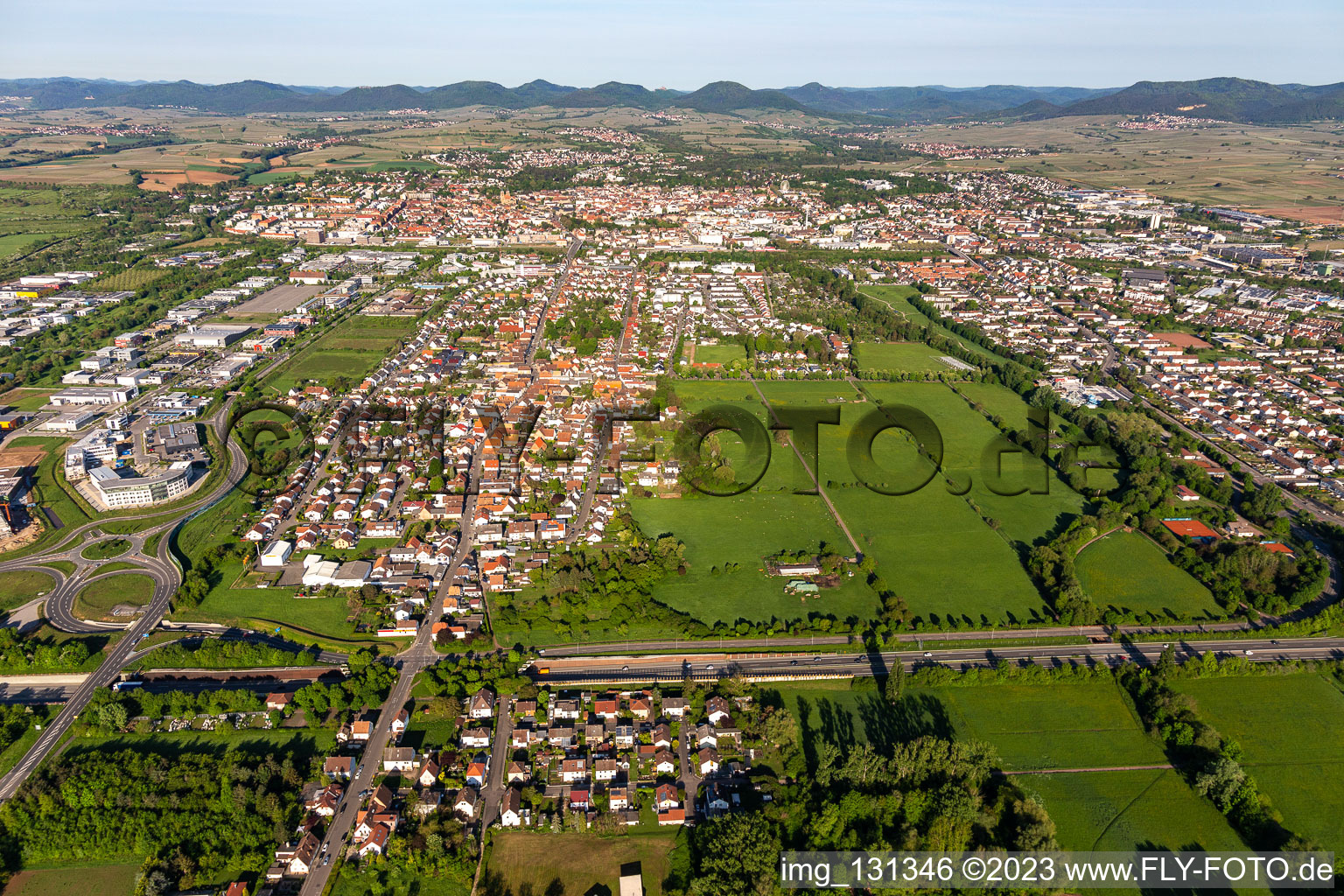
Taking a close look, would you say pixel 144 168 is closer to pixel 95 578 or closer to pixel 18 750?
pixel 95 578

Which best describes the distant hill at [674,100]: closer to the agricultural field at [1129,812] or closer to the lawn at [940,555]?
the lawn at [940,555]

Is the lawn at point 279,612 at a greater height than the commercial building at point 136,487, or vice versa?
the commercial building at point 136,487

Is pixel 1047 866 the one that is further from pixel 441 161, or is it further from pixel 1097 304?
pixel 441 161

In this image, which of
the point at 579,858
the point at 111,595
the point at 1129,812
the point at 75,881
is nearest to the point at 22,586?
the point at 111,595

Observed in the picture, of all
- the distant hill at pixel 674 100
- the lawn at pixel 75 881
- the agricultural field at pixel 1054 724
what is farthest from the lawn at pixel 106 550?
the distant hill at pixel 674 100

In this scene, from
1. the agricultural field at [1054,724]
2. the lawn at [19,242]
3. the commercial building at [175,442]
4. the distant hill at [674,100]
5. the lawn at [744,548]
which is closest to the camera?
the agricultural field at [1054,724]

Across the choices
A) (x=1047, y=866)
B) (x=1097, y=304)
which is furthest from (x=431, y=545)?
(x=1097, y=304)
